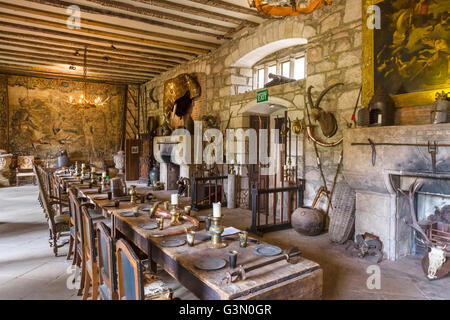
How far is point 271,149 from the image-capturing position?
20.5ft

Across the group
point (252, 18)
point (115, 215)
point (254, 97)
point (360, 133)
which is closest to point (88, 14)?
point (252, 18)

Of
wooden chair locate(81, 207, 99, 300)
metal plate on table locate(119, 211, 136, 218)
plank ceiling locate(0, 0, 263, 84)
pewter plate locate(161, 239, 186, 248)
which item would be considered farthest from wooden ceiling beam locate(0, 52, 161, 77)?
pewter plate locate(161, 239, 186, 248)

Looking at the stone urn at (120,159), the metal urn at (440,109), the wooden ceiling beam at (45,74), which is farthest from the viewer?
the stone urn at (120,159)

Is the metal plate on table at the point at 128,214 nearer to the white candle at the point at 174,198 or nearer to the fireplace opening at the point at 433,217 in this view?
the white candle at the point at 174,198

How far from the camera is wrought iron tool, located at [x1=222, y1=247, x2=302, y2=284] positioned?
1638 mm

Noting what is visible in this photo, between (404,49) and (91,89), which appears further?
(91,89)

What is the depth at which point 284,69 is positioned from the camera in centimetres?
575

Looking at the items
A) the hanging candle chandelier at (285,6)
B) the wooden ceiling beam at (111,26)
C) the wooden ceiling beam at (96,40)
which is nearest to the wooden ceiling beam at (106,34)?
the wooden ceiling beam at (96,40)

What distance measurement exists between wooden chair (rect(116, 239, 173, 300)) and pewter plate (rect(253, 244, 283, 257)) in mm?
639

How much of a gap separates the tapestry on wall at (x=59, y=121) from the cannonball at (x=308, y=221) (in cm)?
910

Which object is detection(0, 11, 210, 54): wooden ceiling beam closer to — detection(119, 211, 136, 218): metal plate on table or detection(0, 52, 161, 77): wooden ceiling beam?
detection(0, 52, 161, 77): wooden ceiling beam

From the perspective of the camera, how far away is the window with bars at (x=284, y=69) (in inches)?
213

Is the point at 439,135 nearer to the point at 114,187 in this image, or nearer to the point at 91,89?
the point at 114,187
